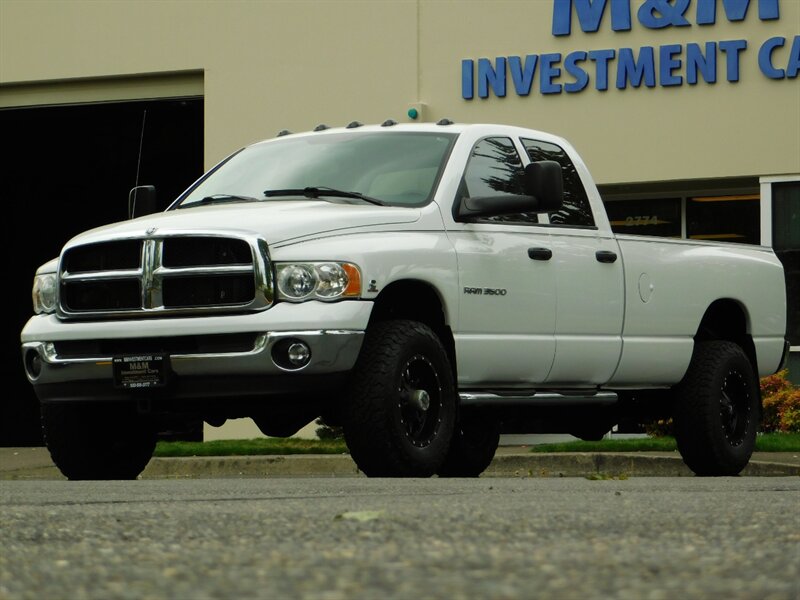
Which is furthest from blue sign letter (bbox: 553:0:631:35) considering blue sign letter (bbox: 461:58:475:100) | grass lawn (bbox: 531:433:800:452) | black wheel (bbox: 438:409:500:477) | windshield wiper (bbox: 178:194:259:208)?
windshield wiper (bbox: 178:194:259:208)

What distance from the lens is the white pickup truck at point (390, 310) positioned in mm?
8266

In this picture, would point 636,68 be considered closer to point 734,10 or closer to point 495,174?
point 734,10

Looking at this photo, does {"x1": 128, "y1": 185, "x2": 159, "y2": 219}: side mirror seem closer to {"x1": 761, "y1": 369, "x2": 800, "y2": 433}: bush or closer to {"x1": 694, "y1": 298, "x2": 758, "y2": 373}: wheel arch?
{"x1": 694, "y1": 298, "x2": 758, "y2": 373}: wheel arch

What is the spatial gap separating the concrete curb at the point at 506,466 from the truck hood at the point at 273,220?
4633 millimetres

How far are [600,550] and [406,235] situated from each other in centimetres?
471

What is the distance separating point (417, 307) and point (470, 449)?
9.03ft

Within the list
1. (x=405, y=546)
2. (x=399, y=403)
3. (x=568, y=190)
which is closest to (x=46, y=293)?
(x=399, y=403)

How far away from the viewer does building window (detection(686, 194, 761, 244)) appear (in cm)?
1934

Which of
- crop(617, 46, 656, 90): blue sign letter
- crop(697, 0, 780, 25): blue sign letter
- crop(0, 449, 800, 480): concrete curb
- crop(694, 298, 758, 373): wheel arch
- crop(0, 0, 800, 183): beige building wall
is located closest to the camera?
crop(694, 298, 758, 373): wheel arch

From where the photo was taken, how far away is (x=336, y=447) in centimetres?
1495

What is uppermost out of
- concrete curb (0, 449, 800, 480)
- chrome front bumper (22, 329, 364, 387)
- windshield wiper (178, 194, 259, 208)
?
windshield wiper (178, 194, 259, 208)

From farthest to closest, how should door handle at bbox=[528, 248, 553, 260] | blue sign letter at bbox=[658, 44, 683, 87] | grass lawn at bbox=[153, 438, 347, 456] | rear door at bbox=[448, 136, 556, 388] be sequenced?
blue sign letter at bbox=[658, 44, 683, 87] → grass lawn at bbox=[153, 438, 347, 456] → door handle at bbox=[528, 248, 553, 260] → rear door at bbox=[448, 136, 556, 388]

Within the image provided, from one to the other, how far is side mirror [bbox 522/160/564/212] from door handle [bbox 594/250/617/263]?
2.86ft

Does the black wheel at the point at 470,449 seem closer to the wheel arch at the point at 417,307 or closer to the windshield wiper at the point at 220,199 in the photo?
the wheel arch at the point at 417,307
